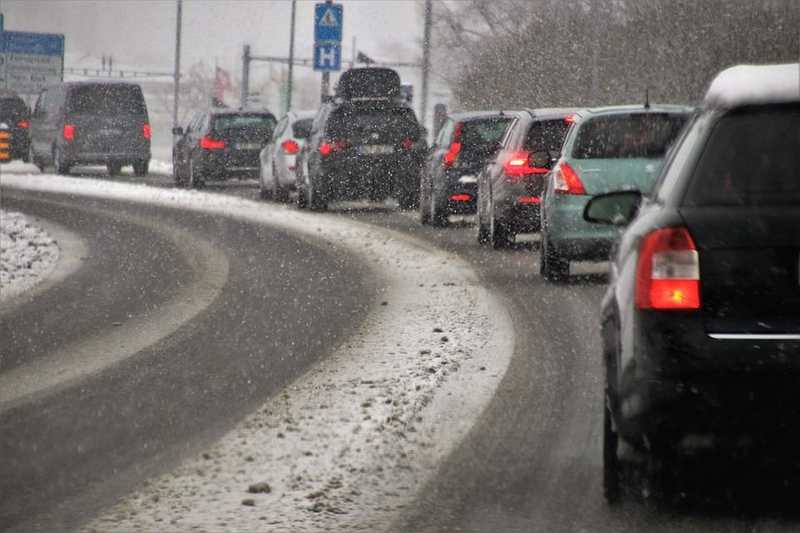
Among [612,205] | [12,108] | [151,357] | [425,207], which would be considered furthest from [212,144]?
[612,205]

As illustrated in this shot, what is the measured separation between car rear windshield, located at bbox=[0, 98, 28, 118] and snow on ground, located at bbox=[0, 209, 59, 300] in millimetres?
27045

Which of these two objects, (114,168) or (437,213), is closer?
(437,213)

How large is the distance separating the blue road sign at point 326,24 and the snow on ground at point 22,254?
Result: 14492 millimetres

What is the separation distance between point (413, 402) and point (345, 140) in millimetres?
18292

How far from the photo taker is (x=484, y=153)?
23188 millimetres

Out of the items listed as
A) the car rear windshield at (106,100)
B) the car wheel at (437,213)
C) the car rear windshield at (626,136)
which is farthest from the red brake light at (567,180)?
the car rear windshield at (106,100)

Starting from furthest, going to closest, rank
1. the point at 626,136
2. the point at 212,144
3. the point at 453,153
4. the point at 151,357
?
1. the point at 212,144
2. the point at 453,153
3. the point at 626,136
4. the point at 151,357

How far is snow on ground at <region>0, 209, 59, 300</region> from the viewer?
55.6 ft

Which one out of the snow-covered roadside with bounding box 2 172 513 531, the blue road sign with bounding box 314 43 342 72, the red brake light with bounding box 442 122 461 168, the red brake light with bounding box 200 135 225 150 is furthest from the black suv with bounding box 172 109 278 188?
the snow-covered roadside with bounding box 2 172 513 531

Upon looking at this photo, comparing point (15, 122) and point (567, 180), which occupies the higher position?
point (567, 180)

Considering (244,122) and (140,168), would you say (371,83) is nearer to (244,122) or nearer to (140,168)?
(244,122)

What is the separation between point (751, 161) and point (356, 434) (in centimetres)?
264

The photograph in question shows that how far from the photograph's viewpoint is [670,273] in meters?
5.95

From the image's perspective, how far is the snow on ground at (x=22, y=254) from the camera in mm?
16953
